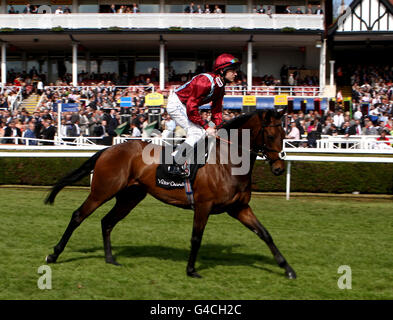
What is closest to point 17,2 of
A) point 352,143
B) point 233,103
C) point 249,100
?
point 233,103

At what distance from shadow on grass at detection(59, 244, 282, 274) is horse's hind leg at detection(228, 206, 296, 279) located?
23cm

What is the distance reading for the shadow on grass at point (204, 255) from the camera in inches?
212

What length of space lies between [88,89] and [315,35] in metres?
10.8

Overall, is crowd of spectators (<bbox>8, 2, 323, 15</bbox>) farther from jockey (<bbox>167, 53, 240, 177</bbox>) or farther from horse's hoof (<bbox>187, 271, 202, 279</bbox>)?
horse's hoof (<bbox>187, 271, 202, 279</bbox>)

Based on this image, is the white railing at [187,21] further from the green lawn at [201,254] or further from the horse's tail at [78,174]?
the horse's tail at [78,174]

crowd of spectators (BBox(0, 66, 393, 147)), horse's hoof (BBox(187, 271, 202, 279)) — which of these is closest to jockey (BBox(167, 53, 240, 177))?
horse's hoof (BBox(187, 271, 202, 279))

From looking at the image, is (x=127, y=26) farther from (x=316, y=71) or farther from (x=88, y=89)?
(x=316, y=71)

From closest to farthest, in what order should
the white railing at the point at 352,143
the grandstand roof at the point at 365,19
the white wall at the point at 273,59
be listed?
the white railing at the point at 352,143, the grandstand roof at the point at 365,19, the white wall at the point at 273,59

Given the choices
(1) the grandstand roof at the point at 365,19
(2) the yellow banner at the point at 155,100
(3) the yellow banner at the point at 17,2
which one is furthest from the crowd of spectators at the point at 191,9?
(2) the yellow banner at the point at 155,100

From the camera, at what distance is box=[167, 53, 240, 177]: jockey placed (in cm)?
499

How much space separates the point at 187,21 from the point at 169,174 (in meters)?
21.0

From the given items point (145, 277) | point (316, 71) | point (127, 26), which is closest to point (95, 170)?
point (145, 277)

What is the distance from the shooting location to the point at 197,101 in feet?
16.4

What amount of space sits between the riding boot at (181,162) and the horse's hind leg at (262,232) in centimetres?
59
